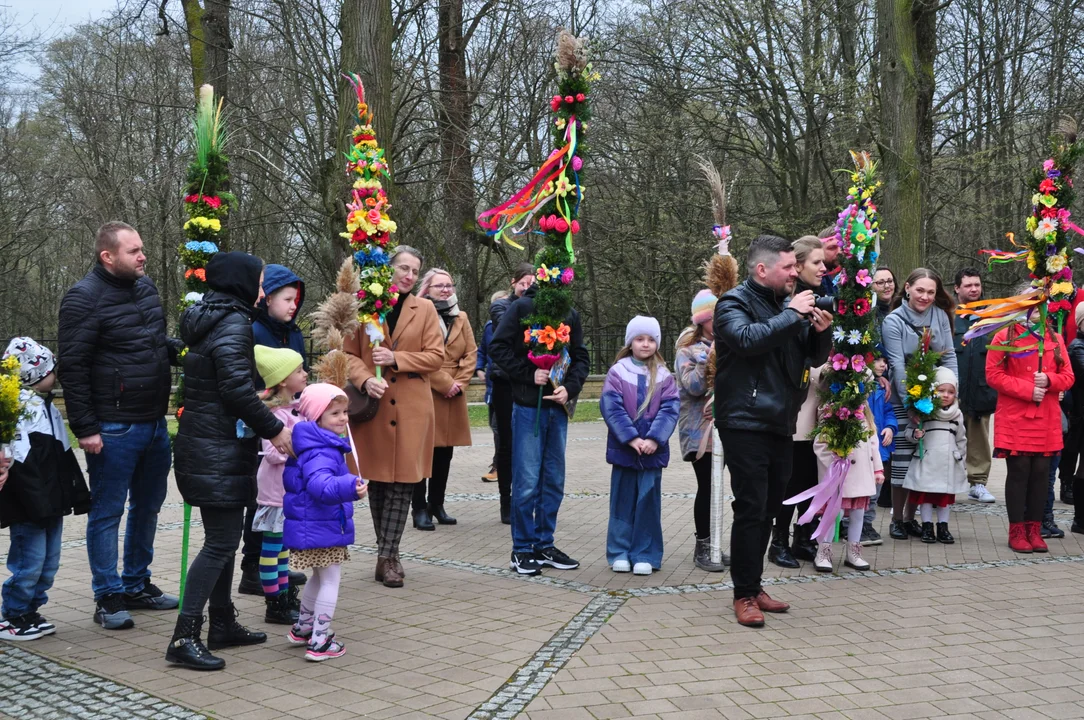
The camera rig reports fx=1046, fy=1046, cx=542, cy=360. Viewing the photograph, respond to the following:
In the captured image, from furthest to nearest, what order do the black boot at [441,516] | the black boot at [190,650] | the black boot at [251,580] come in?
the black boot at [441,516]
the black boot at [251,580]
the black boot at [190,650]

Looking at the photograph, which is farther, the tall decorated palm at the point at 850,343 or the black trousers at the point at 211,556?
the tall decorated palm at the point at 850,343

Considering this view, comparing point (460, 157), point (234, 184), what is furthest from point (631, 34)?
point (234, 184)

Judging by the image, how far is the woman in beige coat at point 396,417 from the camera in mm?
6523

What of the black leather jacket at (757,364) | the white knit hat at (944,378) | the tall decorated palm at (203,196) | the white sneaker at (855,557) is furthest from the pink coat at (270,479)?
the white knit hat at (944,378)

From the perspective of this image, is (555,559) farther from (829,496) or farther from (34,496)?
(34,496)

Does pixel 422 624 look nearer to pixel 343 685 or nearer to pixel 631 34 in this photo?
pixel 343 685

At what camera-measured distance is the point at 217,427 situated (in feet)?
16.2

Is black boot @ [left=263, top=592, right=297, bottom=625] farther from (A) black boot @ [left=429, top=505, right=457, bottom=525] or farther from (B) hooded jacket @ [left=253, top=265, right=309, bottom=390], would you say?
(A) black boot @ [left=429, top=505, right=457, bottom=525]

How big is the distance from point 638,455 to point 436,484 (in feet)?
8.40

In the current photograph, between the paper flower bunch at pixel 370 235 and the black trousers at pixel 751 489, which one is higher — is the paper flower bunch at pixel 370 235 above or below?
above

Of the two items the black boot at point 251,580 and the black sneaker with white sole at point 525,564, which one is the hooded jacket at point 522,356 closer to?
the black sneaker with white sole at point 525,564

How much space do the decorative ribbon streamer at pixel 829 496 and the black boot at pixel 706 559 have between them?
0.65m

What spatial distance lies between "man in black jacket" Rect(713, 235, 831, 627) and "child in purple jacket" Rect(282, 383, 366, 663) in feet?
6.73

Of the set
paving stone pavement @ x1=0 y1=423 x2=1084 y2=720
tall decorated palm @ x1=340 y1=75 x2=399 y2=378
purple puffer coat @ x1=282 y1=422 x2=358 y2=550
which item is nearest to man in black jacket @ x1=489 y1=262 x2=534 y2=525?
paving stone pavement @ x1=0 y1=423 x2=1084 y2=720
